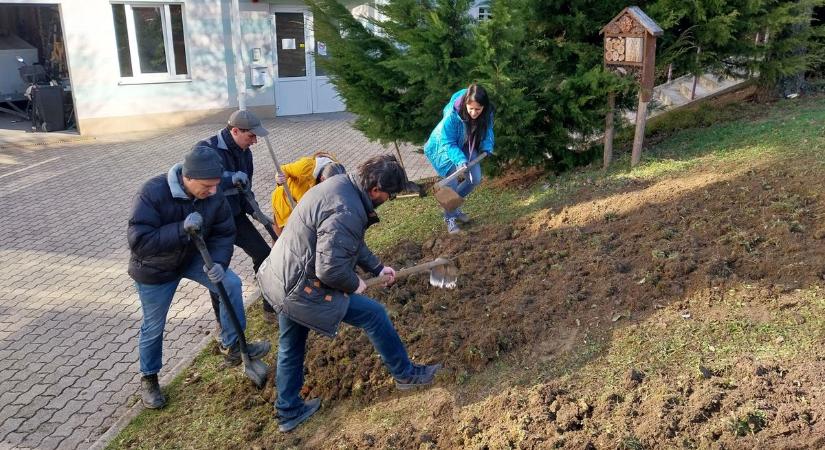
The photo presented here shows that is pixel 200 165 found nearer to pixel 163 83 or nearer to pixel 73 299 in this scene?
pixel 73 299

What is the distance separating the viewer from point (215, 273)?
13.8 ft

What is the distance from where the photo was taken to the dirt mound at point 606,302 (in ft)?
10.6

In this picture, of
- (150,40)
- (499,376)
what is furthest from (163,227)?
(150,40)

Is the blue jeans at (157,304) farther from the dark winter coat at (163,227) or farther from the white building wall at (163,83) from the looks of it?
the white building wall at (163,83)

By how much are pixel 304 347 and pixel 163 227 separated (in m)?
1.15

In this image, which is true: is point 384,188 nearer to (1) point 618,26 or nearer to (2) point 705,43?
(1) point 618,26

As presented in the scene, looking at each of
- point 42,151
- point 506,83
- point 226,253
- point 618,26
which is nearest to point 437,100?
point 506,83

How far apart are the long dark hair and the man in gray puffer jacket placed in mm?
2431

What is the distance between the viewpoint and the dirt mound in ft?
10.6

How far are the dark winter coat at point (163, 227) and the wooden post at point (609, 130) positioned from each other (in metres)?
4.96

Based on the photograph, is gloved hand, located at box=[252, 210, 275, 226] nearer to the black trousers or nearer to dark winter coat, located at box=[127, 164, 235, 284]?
the black trousers

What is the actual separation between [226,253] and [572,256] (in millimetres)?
2609

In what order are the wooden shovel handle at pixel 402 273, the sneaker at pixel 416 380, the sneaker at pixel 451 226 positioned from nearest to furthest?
the wooden shovel handle at pixel 402 273 → the sneaker at pixel 416 380 → the sneaker at pixel 451 226

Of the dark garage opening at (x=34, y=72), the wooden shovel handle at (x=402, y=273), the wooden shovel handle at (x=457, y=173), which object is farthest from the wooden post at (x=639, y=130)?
the dark garage opening at (x=34, y=72)
